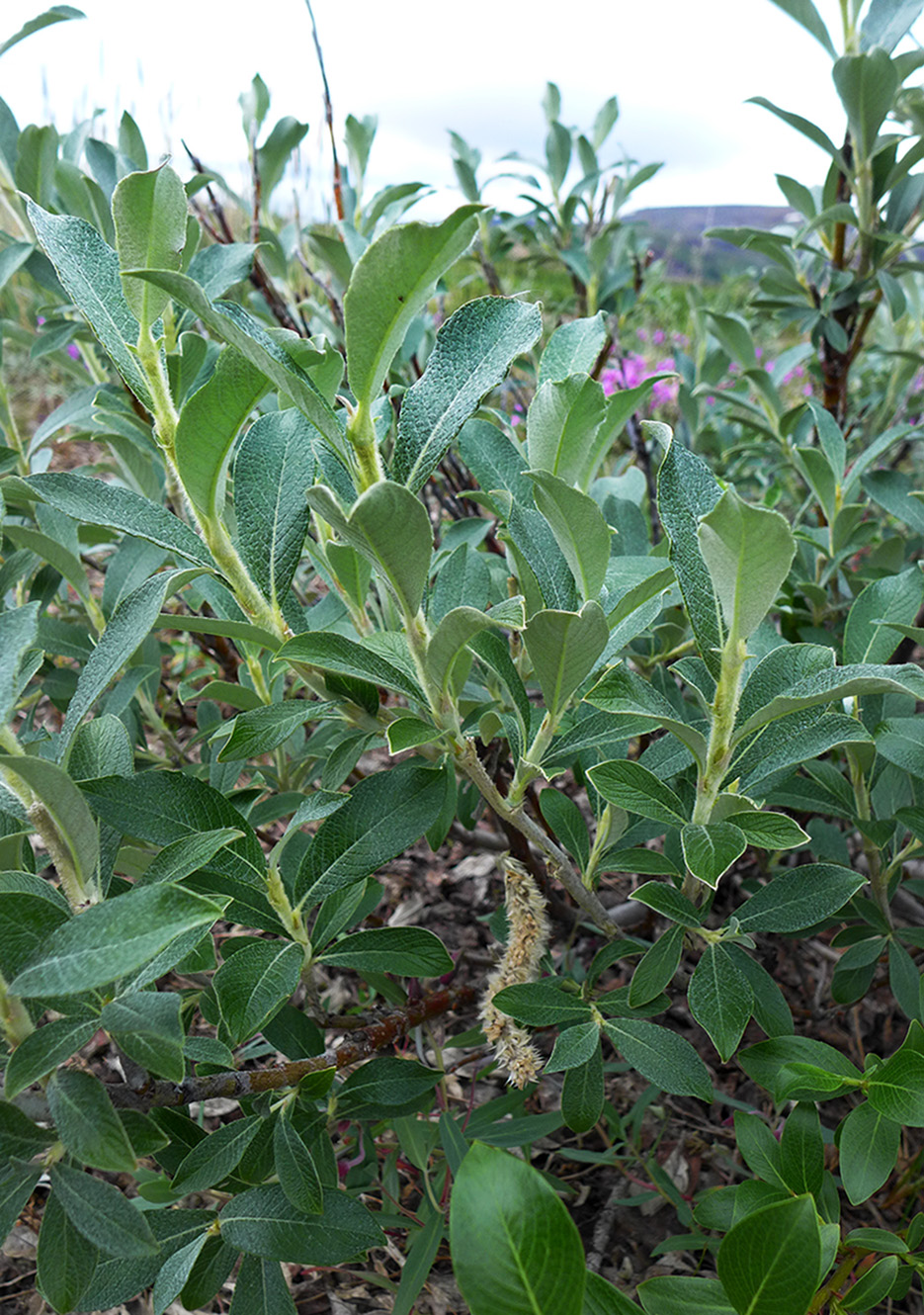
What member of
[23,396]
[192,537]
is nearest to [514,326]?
[192,537]

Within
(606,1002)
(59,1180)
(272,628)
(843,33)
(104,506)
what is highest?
(843,33)

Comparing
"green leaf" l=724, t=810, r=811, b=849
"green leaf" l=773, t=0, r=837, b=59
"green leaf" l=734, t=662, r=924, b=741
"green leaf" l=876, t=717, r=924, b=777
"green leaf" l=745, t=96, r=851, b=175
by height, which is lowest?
"green leaf" l=876, t=717, r=924, b=777

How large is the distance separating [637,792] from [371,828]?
265 millimetres

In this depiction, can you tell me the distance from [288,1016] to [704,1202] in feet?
1.67

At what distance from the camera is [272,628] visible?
805 mm

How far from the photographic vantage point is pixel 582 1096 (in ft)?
3.27

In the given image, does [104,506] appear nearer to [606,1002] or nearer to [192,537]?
[192,537]

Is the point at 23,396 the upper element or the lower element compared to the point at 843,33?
lower

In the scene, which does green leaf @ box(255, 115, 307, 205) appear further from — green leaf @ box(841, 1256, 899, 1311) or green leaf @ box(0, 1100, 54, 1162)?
green leaf @ box(841, 1256, 899, 1311)

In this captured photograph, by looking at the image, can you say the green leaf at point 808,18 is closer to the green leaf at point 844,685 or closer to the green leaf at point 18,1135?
the green leaf at point 844,685

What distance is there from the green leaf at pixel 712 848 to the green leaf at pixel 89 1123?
480 millimetres

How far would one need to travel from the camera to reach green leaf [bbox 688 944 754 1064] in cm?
86

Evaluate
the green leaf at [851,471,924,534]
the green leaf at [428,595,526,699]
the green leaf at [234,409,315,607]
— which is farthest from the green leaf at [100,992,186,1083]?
the green leaf at [851,471,924,534]

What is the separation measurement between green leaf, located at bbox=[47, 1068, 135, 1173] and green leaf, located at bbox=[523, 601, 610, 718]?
0.48 m
